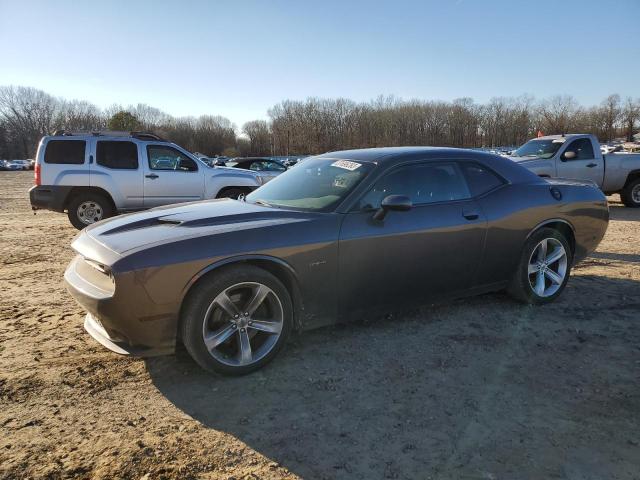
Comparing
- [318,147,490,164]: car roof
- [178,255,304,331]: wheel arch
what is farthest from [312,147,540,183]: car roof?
[178,255,304,331]: wheel arch

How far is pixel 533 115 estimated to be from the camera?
358 feet

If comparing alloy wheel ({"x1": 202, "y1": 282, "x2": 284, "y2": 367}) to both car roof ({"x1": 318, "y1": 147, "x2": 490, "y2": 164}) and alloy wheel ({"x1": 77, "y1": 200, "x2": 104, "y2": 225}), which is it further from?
Result: alloy wheel ({"x1": 77, "y1": 200, "x2": 104, "y2": 225})

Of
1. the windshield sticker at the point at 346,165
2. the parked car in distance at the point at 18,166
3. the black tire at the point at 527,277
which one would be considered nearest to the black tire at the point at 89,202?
the windshield sticker at the point at 346,165

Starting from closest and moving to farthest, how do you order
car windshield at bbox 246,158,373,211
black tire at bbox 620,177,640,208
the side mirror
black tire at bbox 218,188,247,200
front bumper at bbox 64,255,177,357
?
front bumper at bbox 64,255,177,357, the side mirror, car windshield at bbox 246,158,373,211, black tire at bbox 218,188,247,200, black tire at bbox 620,177,640,208

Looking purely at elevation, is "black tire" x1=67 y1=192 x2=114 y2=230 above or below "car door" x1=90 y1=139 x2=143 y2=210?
below

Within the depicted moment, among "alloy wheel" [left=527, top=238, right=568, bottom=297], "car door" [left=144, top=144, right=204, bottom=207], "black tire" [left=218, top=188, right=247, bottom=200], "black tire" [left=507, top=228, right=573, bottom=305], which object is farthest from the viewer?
"black tire" [left=218, top=188, right=247, bottom=200]

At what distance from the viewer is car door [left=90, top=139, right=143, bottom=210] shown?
9.28 meters

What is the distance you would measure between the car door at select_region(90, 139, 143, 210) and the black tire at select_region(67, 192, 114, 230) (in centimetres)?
21

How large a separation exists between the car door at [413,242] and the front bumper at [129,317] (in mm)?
1292

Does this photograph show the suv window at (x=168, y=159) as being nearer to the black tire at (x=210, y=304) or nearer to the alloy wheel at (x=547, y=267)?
the black tire at (x=210, y=304)

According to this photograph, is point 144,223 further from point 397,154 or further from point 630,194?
point 630,194

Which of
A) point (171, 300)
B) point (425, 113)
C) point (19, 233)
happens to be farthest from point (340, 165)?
point (425, 113)

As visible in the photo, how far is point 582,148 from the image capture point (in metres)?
11.5

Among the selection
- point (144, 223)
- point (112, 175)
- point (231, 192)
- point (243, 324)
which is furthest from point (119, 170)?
point (243, 324)
